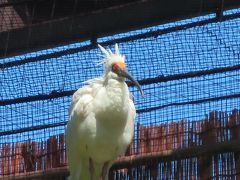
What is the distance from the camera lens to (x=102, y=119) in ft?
22.9

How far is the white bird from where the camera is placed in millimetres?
6941

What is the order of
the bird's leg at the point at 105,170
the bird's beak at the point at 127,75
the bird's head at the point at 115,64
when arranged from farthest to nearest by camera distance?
1. the bird's leg at the point at 105,170
2. the bird's head at the point at 115,64
3. the bird's beak at the point at 127,75

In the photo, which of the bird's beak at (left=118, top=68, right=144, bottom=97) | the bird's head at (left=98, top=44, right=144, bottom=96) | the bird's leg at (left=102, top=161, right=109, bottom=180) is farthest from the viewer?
the bird's leg at (left=102, top=161, right=109, bottom=180)

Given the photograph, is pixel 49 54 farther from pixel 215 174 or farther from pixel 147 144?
pixel 215 174

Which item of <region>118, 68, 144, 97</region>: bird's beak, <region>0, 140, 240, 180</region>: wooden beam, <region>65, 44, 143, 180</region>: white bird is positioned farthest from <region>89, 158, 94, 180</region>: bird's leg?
<region>118, 68, 144, 97</region>: bird's beak

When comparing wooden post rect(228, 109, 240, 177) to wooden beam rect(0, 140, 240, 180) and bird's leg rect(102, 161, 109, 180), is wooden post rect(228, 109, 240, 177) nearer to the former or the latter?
wooden beam rect(0, 140, 240, 180)

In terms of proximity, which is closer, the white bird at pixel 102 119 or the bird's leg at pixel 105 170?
the white bird at pixel 102 119

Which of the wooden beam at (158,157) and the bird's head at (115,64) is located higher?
the bird's head at (115,64)

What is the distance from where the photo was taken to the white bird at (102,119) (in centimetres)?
694

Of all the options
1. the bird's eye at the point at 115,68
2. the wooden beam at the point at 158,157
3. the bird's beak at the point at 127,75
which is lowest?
the wooden beam at the point at 158,157

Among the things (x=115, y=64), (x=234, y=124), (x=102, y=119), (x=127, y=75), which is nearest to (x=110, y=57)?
(x=115, y=64)

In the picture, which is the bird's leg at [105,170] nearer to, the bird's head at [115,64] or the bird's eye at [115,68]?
the bird's head at [115,64]

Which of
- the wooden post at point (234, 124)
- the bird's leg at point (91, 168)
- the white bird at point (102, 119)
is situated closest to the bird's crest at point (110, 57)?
the white bird at point (102, 119)

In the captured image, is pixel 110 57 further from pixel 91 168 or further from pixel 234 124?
pixel 234 124
